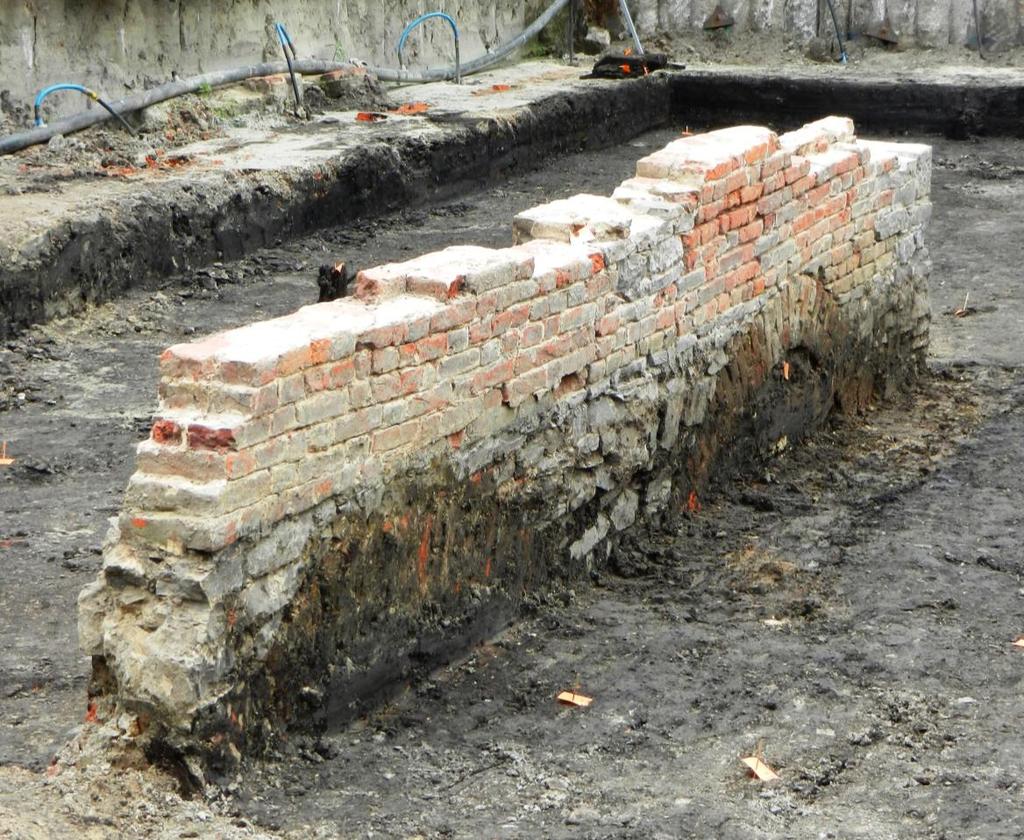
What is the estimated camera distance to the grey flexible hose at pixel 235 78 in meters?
10.6

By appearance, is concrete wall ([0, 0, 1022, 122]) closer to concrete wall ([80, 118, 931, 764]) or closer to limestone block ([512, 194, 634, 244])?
concrete wall ([80, 118, 931, 764])

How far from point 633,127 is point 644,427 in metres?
9.37

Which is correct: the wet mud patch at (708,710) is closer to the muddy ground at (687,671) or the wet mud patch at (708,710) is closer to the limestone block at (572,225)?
the muddy ground at (687,671)

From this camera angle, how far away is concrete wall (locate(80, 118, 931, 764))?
4.10m

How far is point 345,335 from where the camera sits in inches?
173

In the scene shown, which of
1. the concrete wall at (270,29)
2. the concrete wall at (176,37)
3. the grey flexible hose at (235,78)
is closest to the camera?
the grey flexible hose at (235,78)

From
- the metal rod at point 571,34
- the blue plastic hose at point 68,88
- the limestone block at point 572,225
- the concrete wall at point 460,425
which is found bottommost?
the concrete wall at point 460,425

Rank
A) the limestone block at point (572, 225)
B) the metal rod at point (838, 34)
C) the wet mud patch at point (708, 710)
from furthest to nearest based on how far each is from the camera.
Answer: the metal rod at point (838, 34)
the limestone block at point (572, 225)
the wet mud patch at point (708, 710)

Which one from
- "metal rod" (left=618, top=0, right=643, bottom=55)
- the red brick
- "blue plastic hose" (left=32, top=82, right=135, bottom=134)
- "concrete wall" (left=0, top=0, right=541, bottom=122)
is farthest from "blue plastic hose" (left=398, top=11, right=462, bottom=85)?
the red brick

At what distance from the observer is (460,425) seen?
4961 millimetres

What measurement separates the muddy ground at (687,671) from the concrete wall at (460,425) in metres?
0.18

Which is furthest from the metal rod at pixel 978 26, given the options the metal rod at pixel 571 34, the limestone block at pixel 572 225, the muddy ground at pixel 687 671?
the limestone block at pixel 572 225

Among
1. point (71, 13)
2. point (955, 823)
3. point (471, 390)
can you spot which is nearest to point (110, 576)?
point (471, 390)

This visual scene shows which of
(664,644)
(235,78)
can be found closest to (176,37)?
(235,78)
